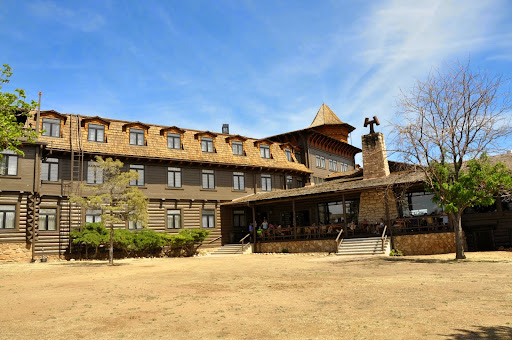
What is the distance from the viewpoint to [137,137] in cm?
2831

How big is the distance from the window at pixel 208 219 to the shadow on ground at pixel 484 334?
81.5ft

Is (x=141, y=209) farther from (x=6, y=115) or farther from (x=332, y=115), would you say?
(x=332, y=115)

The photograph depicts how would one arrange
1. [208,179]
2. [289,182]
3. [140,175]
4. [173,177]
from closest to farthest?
[140,175], [173,177], [208,179], [289,182]

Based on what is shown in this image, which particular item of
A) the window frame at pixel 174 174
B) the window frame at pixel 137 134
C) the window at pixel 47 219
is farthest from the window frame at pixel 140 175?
the window at pixel 47 219

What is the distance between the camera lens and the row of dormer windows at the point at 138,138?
25047 millimetres

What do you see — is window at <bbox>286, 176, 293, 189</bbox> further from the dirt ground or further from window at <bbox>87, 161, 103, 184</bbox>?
the dirt ground

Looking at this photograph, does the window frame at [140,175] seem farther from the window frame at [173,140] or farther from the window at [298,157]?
the window at [298,157]

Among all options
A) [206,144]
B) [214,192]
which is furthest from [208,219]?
[206,144]

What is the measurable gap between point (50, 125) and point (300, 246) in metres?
17.1

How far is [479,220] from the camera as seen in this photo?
75.4 feet

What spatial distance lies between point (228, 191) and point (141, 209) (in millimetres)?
11227

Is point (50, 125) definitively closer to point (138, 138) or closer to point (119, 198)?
point (138, 138)

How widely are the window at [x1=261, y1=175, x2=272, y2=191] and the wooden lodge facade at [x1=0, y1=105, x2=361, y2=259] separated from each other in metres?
0.08

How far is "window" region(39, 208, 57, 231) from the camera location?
78.3 ft
